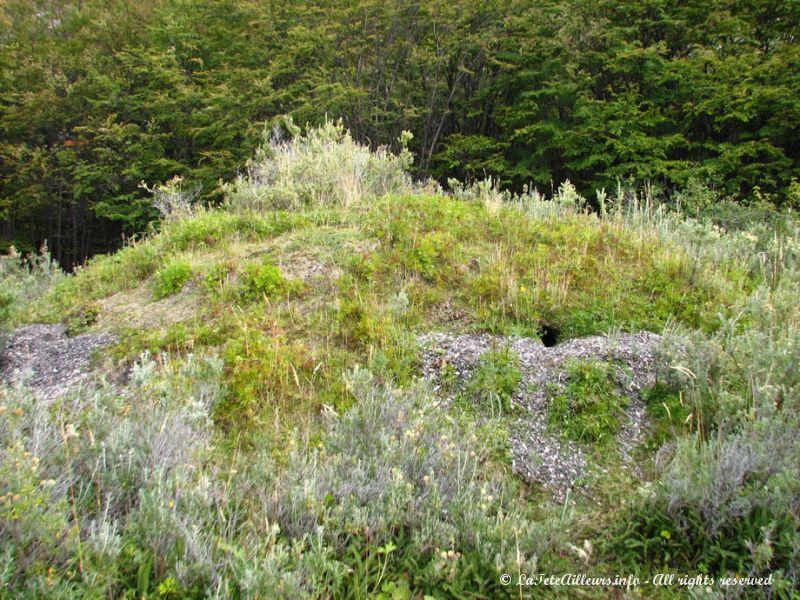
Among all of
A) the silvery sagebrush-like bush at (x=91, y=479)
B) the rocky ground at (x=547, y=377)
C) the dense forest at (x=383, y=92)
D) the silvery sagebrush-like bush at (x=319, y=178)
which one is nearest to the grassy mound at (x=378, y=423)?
the silvery sagebrush-like bush at (x=91, y=479)

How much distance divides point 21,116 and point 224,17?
9215mm

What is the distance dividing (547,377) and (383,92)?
19384mm

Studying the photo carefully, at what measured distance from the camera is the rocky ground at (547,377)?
335 centimetres

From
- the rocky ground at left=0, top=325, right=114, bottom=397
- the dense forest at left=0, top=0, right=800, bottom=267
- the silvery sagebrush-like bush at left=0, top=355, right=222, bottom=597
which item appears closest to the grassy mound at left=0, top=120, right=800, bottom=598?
the silvery sagebrush-like bush at left=0, top=355, right=222, bottom=597

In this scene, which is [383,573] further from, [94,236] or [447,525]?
[94,236]

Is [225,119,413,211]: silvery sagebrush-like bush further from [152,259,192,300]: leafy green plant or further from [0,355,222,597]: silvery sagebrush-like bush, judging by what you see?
[0,355,222,597]: silvery sagebrush-like bush

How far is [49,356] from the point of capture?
15.7 feet

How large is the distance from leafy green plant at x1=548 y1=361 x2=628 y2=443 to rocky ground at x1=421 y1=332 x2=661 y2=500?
7 centimetres

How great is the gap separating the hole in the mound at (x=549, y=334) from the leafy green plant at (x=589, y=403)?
3.00 ft

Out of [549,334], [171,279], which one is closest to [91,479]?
[171,279]

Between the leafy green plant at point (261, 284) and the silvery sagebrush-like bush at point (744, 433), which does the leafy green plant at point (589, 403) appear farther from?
the leafy green plant at point (261, 284)

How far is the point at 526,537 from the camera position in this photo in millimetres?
2428

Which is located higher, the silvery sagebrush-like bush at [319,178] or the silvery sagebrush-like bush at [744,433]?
the silvery sagebrush-like bush at [319,178]

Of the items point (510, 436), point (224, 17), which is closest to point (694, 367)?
point (510, 436)
